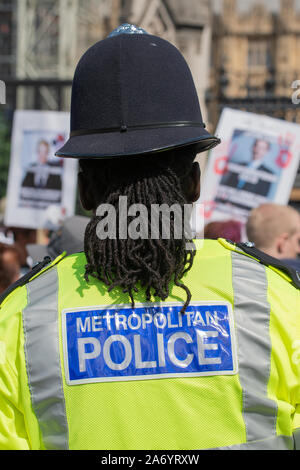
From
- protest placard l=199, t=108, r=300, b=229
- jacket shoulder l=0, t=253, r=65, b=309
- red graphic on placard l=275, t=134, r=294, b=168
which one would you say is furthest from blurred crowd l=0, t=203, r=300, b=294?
jacket shoulder l=0, t=253, r=65, b=309

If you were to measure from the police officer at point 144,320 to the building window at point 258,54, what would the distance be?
4553 centimetres

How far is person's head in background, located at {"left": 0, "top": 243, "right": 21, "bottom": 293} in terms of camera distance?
3162mm

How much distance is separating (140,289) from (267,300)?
0.78 ft

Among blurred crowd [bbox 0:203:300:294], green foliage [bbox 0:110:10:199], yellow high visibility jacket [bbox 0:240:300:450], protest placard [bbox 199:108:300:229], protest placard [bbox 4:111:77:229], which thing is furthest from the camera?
green foliage [bbox 0:110:10:199]

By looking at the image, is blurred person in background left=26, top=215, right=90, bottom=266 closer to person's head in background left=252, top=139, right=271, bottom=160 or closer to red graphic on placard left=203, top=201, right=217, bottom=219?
red graphic on placard left=203, top=201, right=217, bottom=219

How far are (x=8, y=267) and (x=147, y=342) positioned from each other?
219 cm

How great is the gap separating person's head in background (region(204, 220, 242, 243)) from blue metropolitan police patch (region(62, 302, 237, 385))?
2089mm

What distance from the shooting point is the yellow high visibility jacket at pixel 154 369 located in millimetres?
1087

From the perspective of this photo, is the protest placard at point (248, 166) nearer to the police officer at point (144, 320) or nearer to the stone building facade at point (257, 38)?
the police officer at point (144, 320)

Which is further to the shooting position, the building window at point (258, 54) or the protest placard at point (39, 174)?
the building window at point (258, 54)

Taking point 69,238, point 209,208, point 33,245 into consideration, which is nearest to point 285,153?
point 209,208

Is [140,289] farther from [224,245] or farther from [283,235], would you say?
[283,235]

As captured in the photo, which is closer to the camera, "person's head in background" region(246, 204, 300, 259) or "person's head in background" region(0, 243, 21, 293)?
"person's head in background" region(246, 204, 300, 259)

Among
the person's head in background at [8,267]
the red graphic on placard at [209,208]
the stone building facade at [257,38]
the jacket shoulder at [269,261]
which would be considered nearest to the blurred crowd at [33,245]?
the person's head in background at [8,267]
